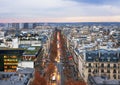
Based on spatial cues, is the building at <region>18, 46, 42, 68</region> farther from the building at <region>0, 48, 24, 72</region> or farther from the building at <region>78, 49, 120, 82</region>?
the building at <region>78, 49, 120, 82</region>

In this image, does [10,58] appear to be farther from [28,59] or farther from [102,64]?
[102,64]

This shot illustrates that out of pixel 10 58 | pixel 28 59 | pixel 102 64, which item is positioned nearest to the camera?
pixel 102 64

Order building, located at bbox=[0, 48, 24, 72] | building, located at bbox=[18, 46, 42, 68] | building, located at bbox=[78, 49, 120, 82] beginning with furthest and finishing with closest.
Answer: building, located at bbox=[0, 48, 24, 72], building, located at bbox=[18, 46, 42, 68], building, located at bbox=[78, 49, 120, 82]

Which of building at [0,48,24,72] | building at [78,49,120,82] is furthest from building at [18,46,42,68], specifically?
building at [78,49,120,82]

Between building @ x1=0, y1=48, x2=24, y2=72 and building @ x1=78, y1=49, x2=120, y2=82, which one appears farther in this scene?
building @ x1=0, y1=48, x2=24, y2=72

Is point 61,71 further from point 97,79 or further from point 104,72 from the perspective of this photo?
point 97,79

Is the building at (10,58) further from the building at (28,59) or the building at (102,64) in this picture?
the building at (102,64)

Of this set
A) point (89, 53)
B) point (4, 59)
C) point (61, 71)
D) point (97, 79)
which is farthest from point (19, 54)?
point (97, 79)

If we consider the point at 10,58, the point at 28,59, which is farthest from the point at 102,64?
the point at 10,58
